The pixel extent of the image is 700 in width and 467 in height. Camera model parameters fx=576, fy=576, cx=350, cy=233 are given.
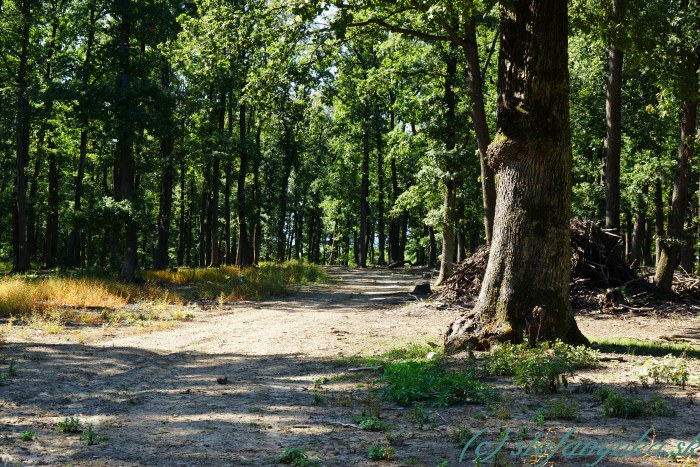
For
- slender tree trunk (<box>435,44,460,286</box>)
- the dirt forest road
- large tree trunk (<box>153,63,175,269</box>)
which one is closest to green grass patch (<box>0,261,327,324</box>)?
the dirt forest road

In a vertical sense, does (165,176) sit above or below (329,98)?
above

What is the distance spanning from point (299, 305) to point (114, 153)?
50.8ft

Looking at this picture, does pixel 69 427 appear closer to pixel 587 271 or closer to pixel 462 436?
pixel 462 436

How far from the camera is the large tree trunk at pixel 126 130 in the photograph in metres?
19.0

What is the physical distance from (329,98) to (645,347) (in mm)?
7417

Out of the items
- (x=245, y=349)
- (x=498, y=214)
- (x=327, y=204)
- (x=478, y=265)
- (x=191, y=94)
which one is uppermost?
(x=191, y=94)

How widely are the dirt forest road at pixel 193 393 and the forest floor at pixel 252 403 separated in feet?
0.06

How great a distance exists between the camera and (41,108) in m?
22.8

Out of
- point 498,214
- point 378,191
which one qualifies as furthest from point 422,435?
point 378,191

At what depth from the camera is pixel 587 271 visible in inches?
572

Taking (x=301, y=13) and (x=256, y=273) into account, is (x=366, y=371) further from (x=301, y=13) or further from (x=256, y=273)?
(x=256, y=273)

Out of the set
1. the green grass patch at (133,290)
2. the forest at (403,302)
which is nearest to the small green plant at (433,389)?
the forest at (403,302)

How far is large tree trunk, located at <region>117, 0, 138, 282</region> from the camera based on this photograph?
19.0m

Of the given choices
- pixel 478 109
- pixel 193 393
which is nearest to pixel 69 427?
pixel 193 393
